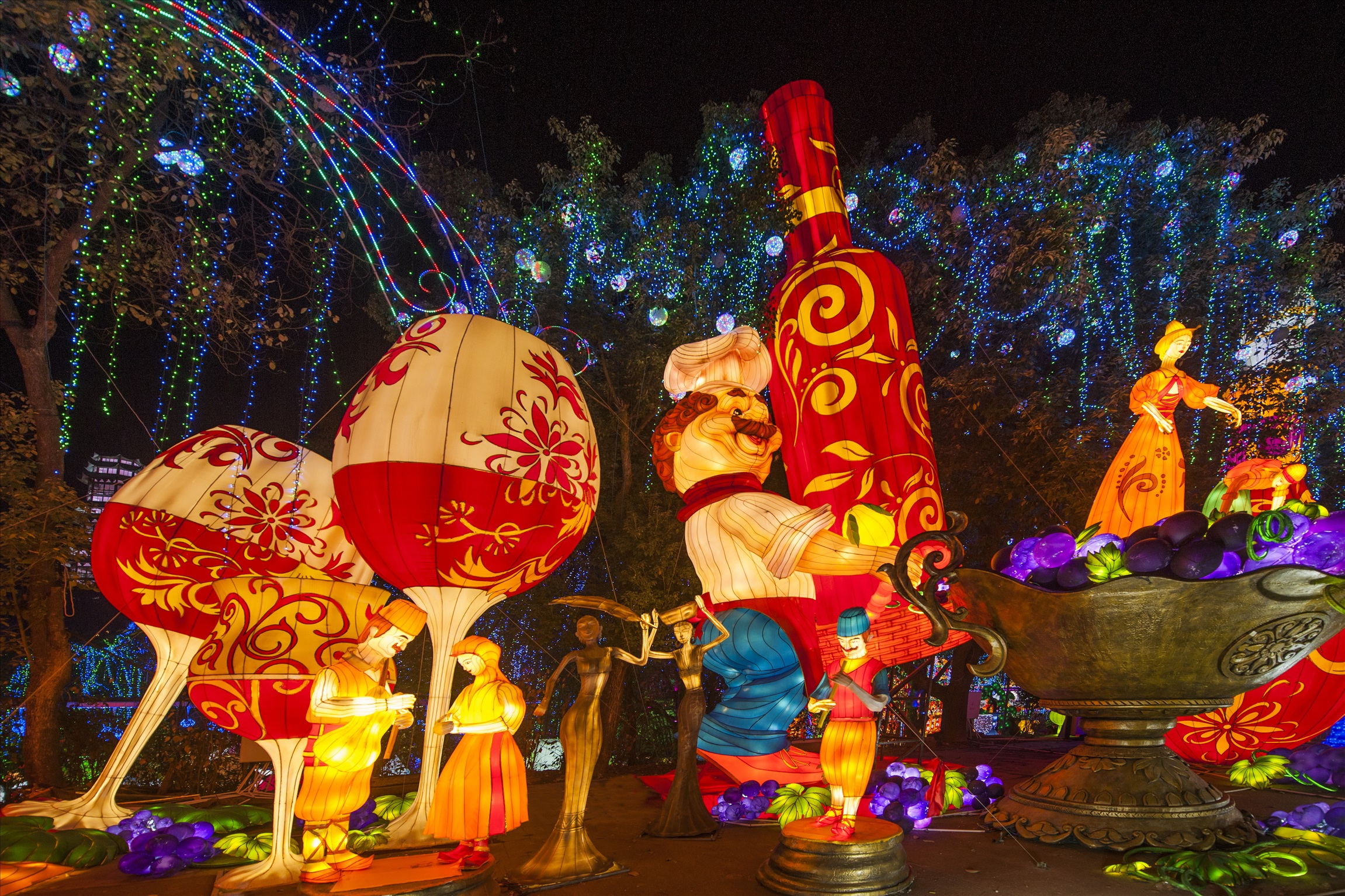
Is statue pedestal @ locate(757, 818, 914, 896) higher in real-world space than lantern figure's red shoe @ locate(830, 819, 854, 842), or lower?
lower

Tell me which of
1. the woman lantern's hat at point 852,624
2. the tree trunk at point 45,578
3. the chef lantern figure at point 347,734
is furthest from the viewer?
the tree trunk at point 45,578

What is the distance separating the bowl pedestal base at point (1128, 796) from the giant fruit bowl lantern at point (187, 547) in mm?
4090

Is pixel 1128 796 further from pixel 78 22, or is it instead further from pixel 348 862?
pixel 78 22

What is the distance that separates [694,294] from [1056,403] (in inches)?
150

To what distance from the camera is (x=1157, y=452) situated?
492cm

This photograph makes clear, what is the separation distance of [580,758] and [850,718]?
4.17 ft

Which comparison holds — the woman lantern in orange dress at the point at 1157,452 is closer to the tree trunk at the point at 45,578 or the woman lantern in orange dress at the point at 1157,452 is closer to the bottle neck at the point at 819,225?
the bottle neck at the point at 819,225

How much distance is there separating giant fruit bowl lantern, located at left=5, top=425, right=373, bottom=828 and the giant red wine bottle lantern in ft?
9.98

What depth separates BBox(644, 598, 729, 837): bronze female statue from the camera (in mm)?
3998

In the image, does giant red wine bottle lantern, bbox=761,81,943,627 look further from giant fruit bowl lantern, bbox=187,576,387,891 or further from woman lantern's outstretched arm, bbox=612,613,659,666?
giant fruit bowl lantern, bbox=187,576,387,891

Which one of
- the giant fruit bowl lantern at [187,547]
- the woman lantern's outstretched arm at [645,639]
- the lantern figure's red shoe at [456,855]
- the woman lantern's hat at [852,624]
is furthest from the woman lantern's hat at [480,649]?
the woman lantern's hat at [852,624]

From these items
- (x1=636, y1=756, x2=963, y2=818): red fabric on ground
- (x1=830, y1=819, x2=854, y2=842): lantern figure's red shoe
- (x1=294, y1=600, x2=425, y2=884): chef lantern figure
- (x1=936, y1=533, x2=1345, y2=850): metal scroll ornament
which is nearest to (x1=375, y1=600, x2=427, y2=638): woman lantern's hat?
(x1=294, y1=600, x2=425, y2=884): chef lantern figure

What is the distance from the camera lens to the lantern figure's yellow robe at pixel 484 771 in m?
3.00

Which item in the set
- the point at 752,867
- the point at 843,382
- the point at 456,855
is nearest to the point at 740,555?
the point at 843,382
